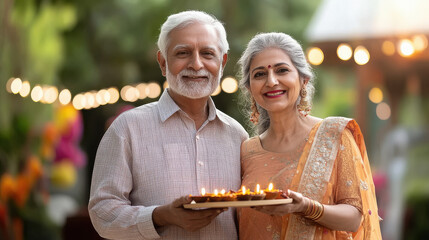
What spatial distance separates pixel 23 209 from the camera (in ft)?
36.9

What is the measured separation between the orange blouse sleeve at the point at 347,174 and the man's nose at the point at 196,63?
2.56ft

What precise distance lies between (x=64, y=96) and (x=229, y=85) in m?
3.49

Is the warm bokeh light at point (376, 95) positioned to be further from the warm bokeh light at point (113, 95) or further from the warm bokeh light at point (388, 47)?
the warm bokeh light at point (113, 95)

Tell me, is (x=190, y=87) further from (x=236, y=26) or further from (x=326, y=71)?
(x=326, y=71)

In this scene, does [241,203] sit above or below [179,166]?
below

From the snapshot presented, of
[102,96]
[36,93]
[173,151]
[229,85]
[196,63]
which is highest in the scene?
[102,96]

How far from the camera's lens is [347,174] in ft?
11.6

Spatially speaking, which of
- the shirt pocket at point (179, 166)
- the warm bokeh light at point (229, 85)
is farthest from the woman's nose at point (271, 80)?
the warm bokeh light at point (229, 85)

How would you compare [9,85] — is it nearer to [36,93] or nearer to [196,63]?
[36,93]

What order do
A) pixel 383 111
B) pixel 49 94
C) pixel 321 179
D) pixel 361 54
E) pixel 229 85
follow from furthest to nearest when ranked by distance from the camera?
pixel 383 111 < pixel 49 94 < pixel 229 85 < pixel 361 54 < pixel 321 179

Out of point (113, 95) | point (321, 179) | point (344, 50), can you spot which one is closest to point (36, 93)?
point (113, 95)

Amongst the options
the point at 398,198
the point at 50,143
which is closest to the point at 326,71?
the point at 398,198

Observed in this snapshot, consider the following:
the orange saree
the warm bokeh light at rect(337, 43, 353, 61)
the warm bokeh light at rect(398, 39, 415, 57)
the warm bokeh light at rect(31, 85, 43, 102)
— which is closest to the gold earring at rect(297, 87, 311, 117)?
the orange saree

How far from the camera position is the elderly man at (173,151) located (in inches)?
141
